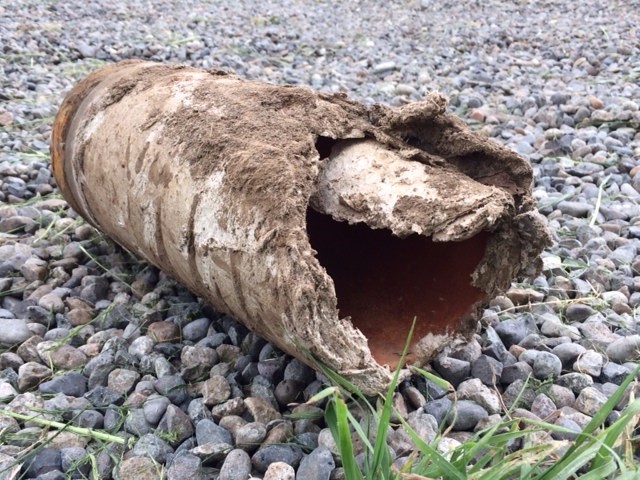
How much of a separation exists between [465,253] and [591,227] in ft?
4.08

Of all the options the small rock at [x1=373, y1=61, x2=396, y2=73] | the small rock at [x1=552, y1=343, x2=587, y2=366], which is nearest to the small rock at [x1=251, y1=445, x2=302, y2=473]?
the small rock at [x1=552, y1=343, x2=587, y2=366]

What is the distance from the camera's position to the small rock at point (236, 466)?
1670 mm

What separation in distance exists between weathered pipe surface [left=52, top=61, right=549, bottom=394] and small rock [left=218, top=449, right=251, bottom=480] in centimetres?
30

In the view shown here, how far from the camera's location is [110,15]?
7652mm

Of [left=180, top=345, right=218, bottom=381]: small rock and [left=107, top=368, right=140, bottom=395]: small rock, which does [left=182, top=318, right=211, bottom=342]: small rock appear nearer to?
[left=180, top=345, right=218, bottom=381]: small rock

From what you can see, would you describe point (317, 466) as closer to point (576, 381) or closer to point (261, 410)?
point (261, 410)

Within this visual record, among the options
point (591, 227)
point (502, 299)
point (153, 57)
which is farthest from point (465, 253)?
point (153, 57)

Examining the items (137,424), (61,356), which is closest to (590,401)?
(137,424)

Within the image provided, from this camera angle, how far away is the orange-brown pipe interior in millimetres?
2035

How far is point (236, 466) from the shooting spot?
1.69 meters

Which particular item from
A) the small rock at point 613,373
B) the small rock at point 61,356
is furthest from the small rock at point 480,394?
the small rock at point 61,356

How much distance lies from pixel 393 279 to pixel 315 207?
0.43 meters

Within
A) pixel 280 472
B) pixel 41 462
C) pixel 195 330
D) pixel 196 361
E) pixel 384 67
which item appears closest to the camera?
pixel 280 472

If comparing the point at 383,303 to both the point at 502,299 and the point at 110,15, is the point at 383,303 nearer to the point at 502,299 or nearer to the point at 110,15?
the point at 502,299
